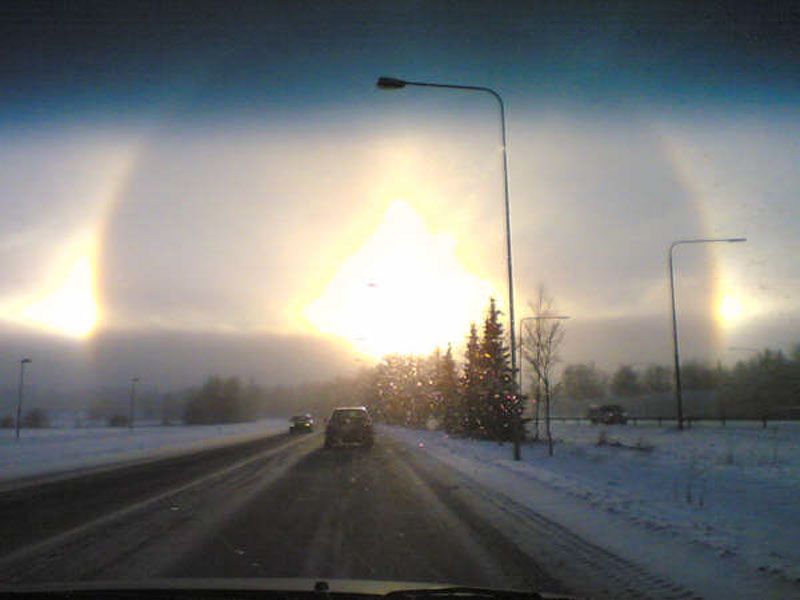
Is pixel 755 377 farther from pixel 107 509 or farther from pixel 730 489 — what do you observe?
pixel 107 509

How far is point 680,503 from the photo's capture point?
12.9m

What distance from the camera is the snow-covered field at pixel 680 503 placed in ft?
26.7

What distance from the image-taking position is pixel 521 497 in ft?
47.9

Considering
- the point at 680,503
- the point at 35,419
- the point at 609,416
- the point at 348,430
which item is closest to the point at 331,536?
the point at 680,503

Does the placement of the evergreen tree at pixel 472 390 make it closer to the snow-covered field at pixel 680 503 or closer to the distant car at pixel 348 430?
the distant car at pixel 348 430

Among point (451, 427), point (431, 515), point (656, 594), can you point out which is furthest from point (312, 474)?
point (451, 427)

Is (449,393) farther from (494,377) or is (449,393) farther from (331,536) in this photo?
(331,536)

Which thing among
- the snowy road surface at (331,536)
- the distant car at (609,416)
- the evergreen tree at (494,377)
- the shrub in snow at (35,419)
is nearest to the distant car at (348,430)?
the evergreen tree at (494,377)

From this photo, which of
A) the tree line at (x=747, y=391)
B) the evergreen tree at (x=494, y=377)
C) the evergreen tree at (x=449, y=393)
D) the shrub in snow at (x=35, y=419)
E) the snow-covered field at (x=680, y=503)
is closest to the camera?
the snow-covered field at (x=680, y=503)

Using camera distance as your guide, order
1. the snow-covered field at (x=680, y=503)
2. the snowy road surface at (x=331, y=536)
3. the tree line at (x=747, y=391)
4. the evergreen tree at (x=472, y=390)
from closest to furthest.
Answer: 1. the snowy road surface at (x=331, y=536)
2. the snow-covered field at (x=680, y=503)
3. the evergreen tree at (x=472, y=390)
4. the tree line at (x=747, y=391)

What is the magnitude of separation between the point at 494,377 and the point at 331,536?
27.8m

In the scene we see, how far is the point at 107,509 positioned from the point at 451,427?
43.0 meters

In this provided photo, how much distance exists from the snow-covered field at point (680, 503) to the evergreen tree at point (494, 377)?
9630mm

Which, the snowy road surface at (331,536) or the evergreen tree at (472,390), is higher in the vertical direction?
the evergreen tree at (472,390)
